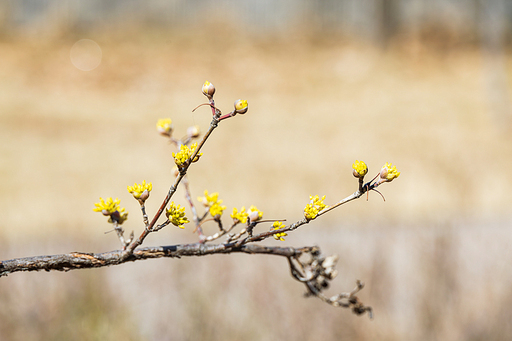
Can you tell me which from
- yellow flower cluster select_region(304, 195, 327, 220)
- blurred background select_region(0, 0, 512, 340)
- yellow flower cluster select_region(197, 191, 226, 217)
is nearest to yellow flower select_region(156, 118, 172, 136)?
yellow flower cluster select_region(197, 191, 226, 217)

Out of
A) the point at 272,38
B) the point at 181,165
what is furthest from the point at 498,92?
the point at 181,165

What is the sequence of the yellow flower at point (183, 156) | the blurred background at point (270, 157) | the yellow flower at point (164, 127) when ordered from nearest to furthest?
the yellow flower at point (183, 156) → the yellow flower at point (164, 127) → the blurred background at point (270, 157)

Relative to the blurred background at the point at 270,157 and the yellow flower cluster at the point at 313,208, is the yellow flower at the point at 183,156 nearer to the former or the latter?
the yellow flower cluster at the point at 313,208

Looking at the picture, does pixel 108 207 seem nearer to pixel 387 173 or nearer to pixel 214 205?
pixel 214 205

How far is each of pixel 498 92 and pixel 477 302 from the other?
776 centimetres

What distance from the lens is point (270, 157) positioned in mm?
7230

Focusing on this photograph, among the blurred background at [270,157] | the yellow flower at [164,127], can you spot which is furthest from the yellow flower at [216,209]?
the blurred background at [270,157]

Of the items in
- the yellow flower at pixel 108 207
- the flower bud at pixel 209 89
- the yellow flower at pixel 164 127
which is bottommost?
the yellow flower at pixel 108 207

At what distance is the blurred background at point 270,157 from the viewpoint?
2.58 m

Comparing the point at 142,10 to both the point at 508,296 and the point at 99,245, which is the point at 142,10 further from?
the point at 508,296

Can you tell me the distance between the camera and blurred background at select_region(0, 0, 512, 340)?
2.58 m

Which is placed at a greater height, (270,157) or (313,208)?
(270,157)

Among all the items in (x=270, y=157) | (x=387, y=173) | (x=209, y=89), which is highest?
(x=270, y=157)

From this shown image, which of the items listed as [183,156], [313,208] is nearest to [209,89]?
[183,156]
